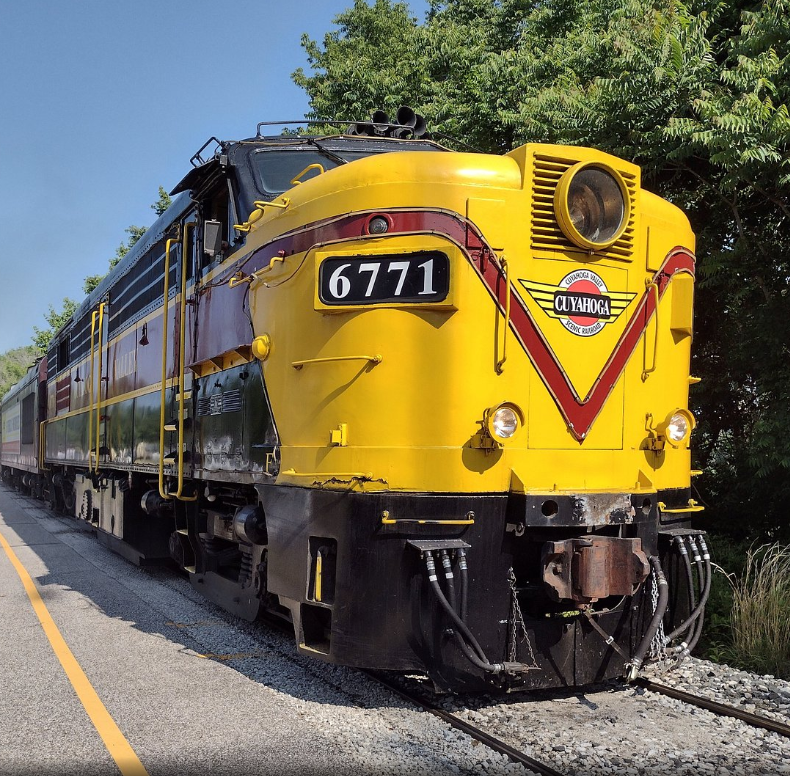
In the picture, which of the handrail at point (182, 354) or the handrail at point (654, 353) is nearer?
the handrail at point (654, 353)

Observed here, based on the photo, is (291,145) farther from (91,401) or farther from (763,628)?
(91,401)

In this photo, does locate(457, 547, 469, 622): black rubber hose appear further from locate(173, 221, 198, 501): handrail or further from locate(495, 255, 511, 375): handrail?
locate(173, 221, 198, 501): handrail

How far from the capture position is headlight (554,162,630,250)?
4707 mm

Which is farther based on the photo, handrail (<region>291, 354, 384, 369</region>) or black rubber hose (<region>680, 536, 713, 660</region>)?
black rubber hose (<region>680, 536, 713, 660</region>)

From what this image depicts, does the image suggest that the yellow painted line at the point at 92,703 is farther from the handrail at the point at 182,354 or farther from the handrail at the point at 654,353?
the handrail at the point at 654,353

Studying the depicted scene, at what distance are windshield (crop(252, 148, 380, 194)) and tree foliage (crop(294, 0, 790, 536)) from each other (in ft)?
9.37

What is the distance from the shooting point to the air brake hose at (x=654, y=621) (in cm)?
459

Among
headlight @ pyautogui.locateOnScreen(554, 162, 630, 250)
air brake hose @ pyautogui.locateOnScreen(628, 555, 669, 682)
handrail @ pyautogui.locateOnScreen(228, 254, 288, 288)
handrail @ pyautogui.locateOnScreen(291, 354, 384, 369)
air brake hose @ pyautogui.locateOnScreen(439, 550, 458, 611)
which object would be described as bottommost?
air brake hose @ pyautogui.locateOnScreen(628, 555, 669, 682)

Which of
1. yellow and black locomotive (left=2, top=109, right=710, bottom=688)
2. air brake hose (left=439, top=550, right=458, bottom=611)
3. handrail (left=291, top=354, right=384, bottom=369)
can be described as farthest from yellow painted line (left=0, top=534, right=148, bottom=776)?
handrail (left=291, top=354, right=384, bottom=369)

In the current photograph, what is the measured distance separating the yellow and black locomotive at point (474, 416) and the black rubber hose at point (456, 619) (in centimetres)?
2

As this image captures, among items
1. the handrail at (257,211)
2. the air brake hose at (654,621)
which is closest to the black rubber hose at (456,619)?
the air brake hose at (654,621)

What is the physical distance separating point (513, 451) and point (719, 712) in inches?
73.8

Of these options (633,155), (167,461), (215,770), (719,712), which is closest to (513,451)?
(719,712)

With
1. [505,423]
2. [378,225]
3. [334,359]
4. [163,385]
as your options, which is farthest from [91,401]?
[505,423]
